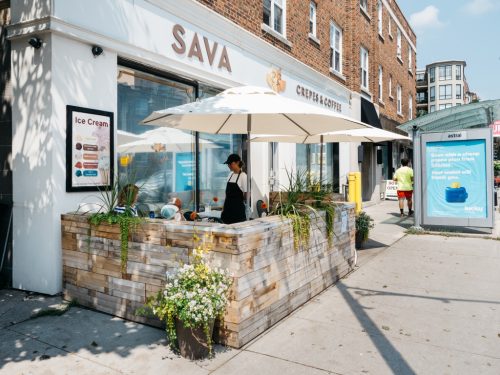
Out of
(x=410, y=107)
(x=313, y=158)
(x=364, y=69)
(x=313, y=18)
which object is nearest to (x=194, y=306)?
(x=313, y=158)

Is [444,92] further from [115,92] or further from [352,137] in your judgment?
[115,92]

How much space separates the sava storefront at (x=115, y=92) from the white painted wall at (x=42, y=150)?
1 cm

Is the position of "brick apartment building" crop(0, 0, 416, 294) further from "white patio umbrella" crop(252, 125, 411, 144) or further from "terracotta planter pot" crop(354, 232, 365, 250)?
"terracotta planter pot" crop(354, 232, 365, 250)

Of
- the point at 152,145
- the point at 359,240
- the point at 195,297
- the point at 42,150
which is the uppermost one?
the point at 152,145

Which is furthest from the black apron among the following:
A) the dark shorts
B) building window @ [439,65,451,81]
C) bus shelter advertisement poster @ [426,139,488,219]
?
building window @ [439,65,451,81]

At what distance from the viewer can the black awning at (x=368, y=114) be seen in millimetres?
17547

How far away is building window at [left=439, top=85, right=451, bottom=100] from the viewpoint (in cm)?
8706

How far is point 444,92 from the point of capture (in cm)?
8750

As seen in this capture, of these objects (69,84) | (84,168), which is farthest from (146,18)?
(84,168)

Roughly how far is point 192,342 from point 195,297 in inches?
17.2

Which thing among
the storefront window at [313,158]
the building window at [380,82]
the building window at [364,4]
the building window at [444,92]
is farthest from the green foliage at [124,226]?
the building window at [444,92]

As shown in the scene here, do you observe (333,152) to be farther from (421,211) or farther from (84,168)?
(84,168)

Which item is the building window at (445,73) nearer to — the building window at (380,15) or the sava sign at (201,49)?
the building window at (380,15)

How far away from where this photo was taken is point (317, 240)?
5.48 m
